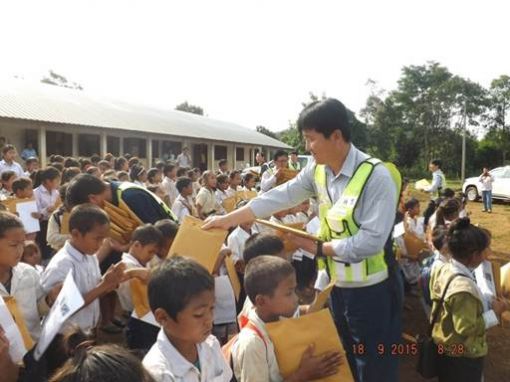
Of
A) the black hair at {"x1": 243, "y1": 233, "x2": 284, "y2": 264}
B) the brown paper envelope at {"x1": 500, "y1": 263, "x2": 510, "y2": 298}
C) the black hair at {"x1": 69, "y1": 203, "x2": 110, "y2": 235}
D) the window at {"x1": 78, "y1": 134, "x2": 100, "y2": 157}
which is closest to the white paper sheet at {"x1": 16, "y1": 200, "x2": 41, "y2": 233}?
the black hair at {"x1": 69, "y1": 203, "x2": 110, "y2": 235}

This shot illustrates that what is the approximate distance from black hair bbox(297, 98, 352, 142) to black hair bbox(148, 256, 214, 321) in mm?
926

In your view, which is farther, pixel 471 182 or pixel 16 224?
pixel 471 182

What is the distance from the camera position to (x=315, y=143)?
2312mm

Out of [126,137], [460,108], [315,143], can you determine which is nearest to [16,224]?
[315,143]

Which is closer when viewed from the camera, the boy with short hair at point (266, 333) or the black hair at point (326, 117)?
the boy with short hair at point (266, 333)

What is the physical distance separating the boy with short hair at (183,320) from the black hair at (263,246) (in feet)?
4.08

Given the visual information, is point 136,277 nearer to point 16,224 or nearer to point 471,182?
point 16,224

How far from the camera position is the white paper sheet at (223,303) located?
11.4 ft

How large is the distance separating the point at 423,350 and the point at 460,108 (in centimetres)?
4172

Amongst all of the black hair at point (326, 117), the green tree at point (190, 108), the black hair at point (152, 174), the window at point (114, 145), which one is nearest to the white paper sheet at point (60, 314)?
the black hair at point (326, 117)

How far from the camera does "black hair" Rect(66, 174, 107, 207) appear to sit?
10.2 feet

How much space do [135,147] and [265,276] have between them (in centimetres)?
1883

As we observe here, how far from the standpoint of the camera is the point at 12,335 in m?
1.94

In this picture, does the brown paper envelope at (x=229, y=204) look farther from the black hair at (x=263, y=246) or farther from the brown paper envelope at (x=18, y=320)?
the brown paper envelope at (x=18, y=320)
